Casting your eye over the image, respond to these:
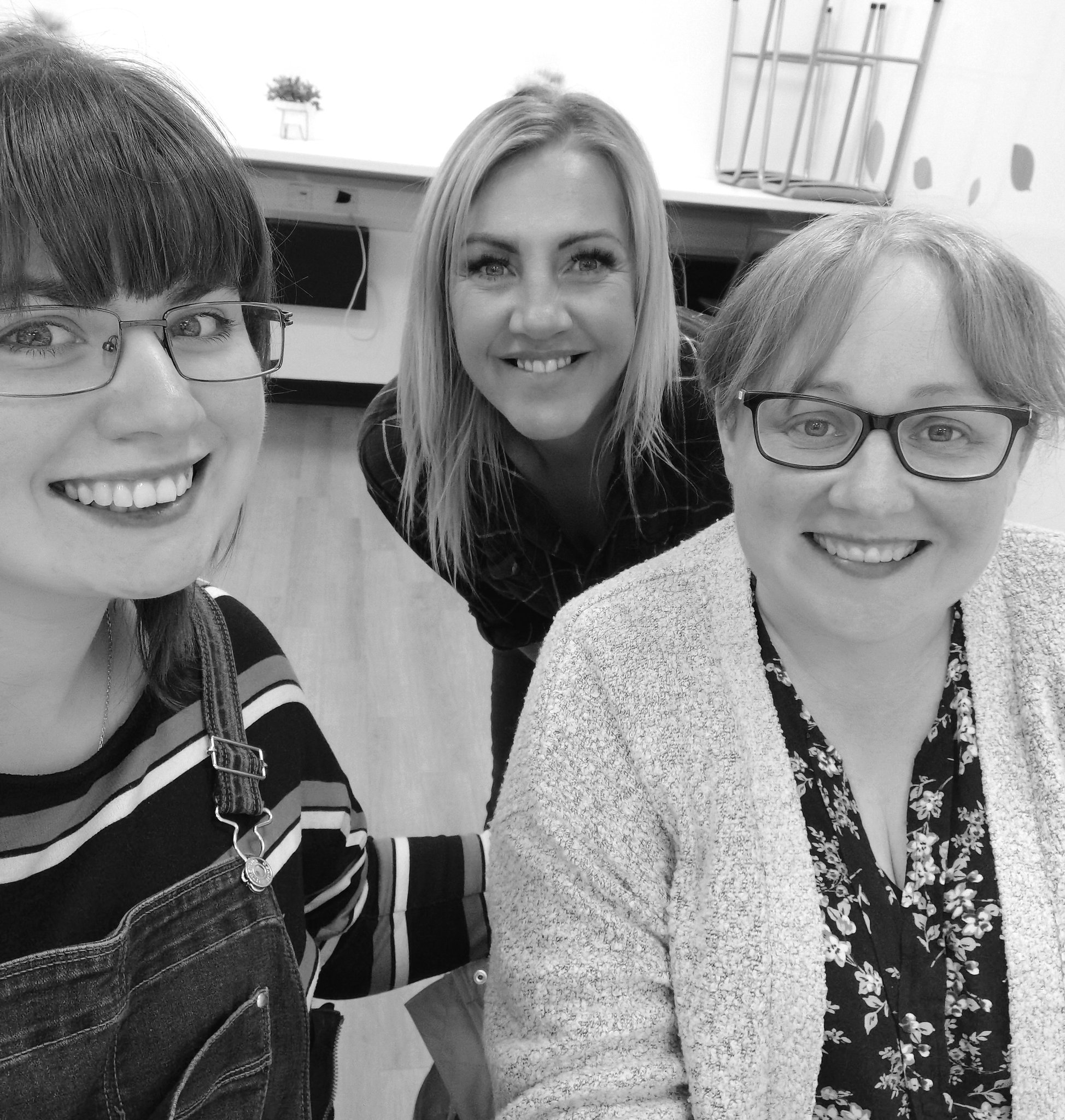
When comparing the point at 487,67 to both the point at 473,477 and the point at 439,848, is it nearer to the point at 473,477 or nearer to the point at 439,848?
the point at 473,477

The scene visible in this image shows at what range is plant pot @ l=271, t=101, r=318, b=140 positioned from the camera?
3789 millimetres

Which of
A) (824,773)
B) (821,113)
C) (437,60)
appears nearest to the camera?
(824,773)

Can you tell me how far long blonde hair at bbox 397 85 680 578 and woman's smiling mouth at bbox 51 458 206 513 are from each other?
805 millimetres

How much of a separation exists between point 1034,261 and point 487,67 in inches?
91.6

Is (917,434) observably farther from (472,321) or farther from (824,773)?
(472,321)

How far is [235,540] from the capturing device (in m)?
1.11

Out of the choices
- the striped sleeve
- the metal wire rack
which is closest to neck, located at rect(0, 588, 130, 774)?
the striped sleeve

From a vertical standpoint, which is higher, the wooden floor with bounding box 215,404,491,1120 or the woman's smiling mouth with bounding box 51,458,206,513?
the woman's smiling mouth with bounding box 51,458,206,513

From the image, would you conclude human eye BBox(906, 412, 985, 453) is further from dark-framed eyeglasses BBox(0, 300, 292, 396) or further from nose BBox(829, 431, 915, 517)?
dark-framed eyeglasses BBox(0, 300, 292, 396)

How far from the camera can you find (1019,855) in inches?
39.2

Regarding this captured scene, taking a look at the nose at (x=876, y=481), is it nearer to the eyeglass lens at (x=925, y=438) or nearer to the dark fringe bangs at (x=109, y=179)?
the eyeglass lens at (x=925, y=438)

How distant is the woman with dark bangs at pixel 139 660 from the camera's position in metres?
0.72

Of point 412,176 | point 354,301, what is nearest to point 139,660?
point 412,176

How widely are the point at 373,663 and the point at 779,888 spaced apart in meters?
2.04
